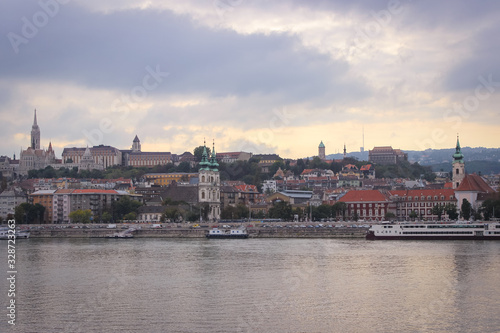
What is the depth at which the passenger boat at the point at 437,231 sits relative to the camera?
67188 mm

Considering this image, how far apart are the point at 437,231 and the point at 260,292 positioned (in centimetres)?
3864

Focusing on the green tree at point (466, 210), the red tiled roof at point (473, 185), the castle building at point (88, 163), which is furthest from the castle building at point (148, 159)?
the green tree at point (466, 210)

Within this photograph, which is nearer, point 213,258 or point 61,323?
point 61,323

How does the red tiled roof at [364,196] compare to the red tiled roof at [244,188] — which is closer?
the red tiled roof at [364,196]

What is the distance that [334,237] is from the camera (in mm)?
73000

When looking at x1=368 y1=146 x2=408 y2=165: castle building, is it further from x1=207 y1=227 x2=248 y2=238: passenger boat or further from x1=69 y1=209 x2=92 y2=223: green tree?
x1=207 y1=227 x2=248 y2=238: passenger boat

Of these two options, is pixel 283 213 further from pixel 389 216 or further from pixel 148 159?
pixel 148 159

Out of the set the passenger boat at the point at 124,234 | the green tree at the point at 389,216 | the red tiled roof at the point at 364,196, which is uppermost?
the red tiled roof at the point at 364,196

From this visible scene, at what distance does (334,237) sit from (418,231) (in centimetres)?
802

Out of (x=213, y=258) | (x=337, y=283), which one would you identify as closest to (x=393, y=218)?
(x=213, y=258)

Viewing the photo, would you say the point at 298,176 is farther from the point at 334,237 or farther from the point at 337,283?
the point at 337,283

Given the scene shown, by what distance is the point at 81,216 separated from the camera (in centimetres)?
10106

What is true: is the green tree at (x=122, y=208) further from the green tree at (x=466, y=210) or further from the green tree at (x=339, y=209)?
the green tree at (x=466, y=210)

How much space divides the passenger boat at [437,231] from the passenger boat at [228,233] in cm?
1246
